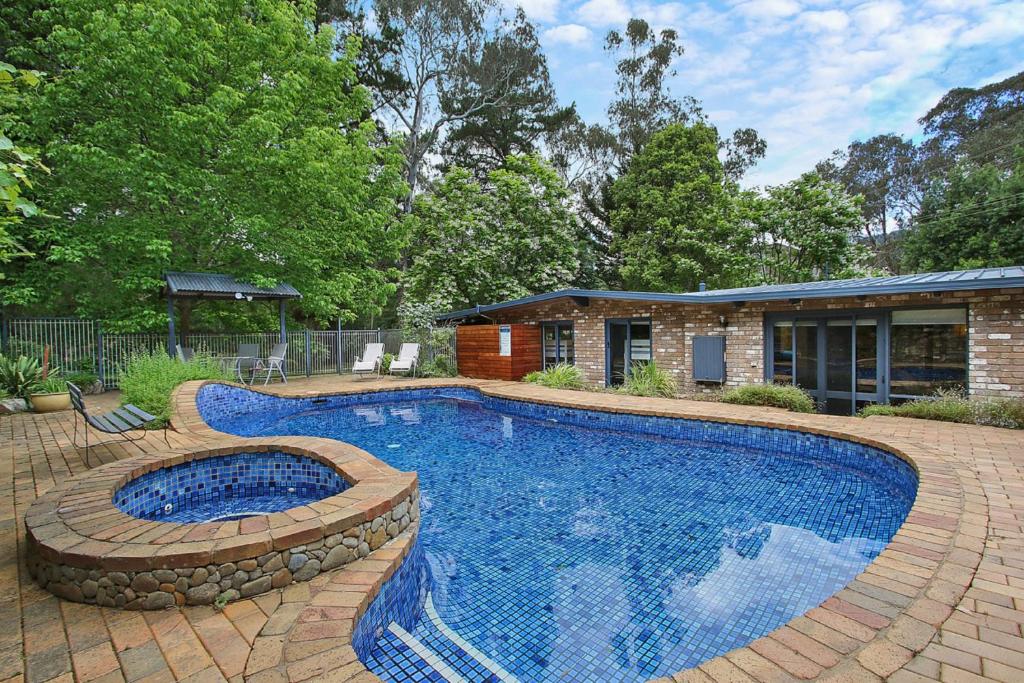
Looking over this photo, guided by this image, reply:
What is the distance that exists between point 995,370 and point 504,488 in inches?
293

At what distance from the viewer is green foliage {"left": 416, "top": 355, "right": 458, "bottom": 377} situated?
13.9 m

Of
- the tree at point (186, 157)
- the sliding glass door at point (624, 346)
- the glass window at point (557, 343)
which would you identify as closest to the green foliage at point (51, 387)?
the tree at point (186, 157)

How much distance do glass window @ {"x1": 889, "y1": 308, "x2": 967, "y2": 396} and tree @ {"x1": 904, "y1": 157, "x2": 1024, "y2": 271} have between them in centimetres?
1201

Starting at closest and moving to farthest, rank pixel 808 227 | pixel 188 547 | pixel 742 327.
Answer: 1. pixel 188 547
2. pixel 742 327
3. pixel 808 227

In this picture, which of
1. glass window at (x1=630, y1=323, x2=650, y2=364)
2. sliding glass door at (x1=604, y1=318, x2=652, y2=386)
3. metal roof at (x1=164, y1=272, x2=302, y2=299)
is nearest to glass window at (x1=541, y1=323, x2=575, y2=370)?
sliding glass door at (x1=604, y1=318, x2=652, y2=386)

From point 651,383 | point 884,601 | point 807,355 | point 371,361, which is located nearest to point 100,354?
point 371,361

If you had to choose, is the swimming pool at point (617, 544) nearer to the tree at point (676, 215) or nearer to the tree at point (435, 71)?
the tree at point (676, 215)

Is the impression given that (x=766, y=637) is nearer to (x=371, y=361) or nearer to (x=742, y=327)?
(x=742, y=327)

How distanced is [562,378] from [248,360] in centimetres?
879

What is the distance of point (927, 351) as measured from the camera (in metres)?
7.50

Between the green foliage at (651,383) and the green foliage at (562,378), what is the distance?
1.22m

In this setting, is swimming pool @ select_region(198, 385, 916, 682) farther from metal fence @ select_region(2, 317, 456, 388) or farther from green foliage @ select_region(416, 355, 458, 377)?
metal fence @ select_region(2, 317, 456, 388)

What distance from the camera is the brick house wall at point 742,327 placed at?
6.76m

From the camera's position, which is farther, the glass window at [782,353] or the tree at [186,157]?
the tree at [186,157]
